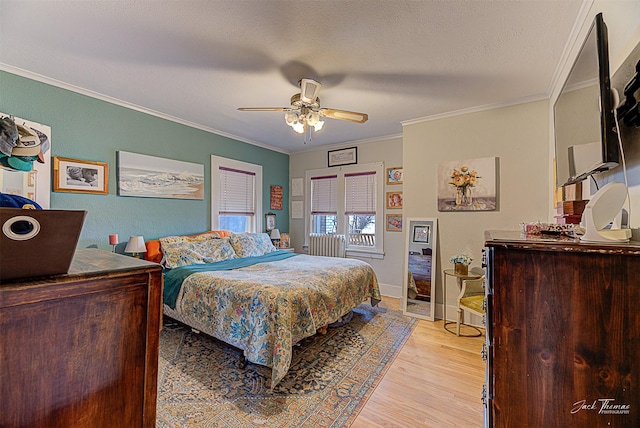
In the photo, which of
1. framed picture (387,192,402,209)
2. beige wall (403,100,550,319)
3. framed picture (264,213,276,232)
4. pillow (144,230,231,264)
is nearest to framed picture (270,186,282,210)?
framed picture (264,213,276,232)

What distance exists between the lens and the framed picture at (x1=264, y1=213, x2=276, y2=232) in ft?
16.1

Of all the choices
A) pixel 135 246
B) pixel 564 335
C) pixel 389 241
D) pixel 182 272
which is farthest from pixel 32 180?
pixel 389 241

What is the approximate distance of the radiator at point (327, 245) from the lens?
468 cm

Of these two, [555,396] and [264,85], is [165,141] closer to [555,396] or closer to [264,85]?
[264,85]

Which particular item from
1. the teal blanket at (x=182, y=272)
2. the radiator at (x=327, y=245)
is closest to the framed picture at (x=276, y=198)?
the radiator at (x=327, y=245)

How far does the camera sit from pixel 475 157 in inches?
123

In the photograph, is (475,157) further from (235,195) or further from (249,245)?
(235,195)

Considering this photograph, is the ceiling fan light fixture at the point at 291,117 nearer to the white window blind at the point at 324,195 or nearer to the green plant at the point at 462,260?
the green plant at the point at 462,260

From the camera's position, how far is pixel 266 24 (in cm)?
177

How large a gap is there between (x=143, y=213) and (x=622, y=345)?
155 inches

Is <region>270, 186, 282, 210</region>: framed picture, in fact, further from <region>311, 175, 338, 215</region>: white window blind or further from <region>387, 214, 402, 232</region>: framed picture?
<region>387, 214, 402, 232</region>: framed picture

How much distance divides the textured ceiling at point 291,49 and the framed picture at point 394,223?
1.74m

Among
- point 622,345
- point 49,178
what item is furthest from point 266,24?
point 49,178

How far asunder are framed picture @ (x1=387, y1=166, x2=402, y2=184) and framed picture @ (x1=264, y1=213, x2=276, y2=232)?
7.21 feet
